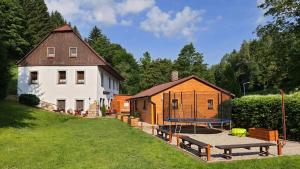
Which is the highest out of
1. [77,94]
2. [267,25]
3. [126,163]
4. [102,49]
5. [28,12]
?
[28,12]

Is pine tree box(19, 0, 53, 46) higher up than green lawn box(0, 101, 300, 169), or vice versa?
pine tree box(19, 0, 53, 46)

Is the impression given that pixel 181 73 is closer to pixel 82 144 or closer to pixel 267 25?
pixel 267 25

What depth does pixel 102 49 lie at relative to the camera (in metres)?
92.0

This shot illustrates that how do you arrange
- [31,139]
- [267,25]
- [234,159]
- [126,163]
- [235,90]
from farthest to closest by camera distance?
1. [235,90]
2. [267,25]
3. [31,139]
4. [234,159]
5. [126,163]

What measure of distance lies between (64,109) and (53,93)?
2265 millimetres

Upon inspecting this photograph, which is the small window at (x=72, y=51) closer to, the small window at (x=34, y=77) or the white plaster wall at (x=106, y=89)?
the white plaster wall at (x=106, y=89)

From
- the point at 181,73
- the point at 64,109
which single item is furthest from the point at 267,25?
the point at 181,73

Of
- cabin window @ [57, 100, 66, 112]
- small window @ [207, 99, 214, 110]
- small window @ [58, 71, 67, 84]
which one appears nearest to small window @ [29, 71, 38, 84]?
small window @ [58, 71, 67, 84]

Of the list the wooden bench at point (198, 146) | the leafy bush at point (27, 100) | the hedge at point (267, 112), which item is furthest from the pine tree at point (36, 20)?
the wooden bench at point (198, 146)

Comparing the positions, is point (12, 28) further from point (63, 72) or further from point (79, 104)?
point (79, 104)

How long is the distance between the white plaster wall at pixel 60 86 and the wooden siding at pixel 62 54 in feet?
1.84

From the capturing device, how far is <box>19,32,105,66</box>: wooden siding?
39.8 m

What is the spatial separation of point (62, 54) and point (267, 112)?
26577mm

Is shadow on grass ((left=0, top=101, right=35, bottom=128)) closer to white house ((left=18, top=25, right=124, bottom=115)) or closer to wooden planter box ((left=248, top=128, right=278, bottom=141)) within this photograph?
white house ((left=18, top=25, right=124, bottom=115))
